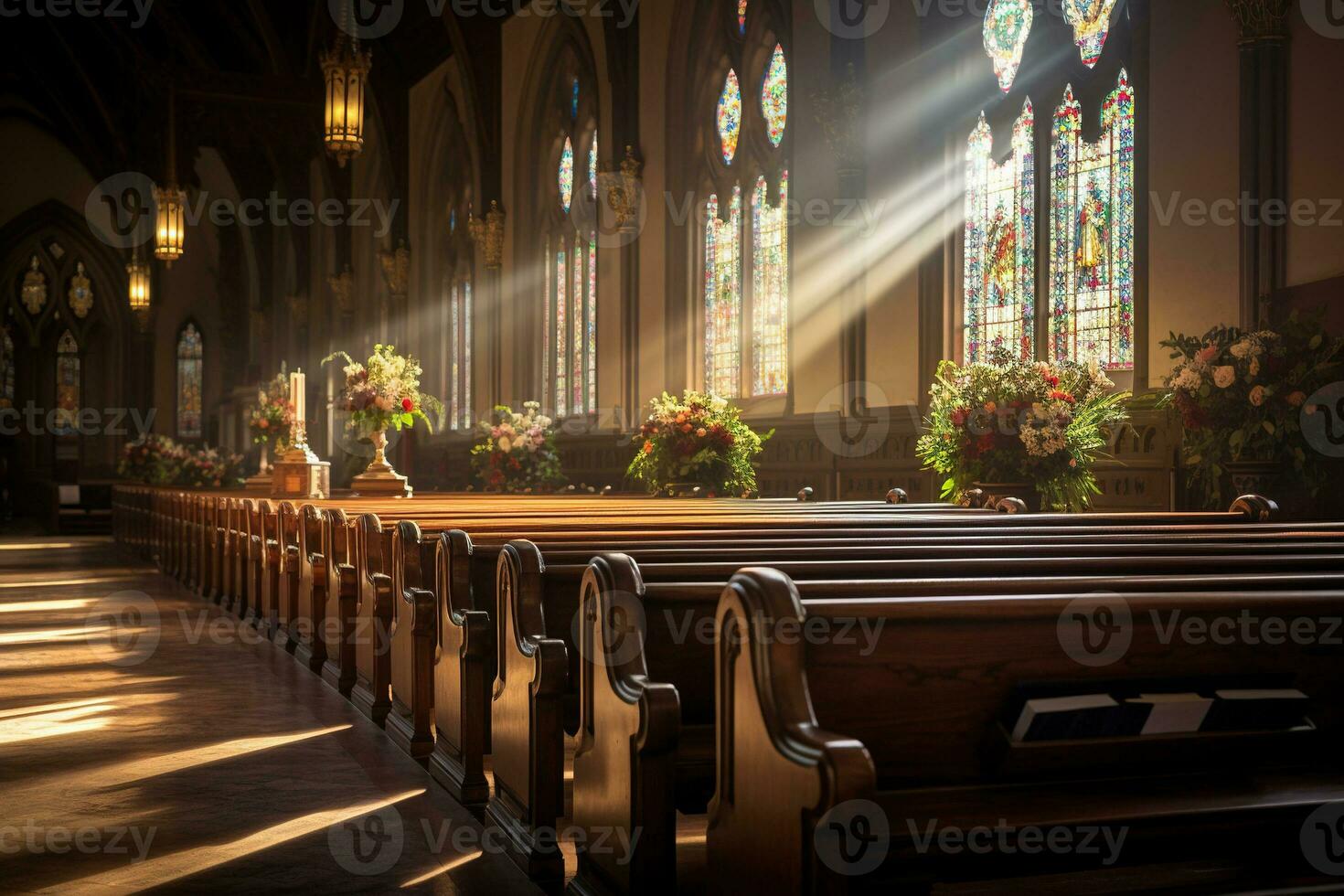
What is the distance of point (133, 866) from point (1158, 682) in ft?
7.27

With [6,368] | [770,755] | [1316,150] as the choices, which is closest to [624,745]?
[770,755]

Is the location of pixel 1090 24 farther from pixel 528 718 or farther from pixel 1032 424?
pixel 528 718

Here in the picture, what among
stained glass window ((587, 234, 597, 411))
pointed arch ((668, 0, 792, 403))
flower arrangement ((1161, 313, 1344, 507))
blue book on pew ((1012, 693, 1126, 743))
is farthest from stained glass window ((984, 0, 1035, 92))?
blue book on pew ((1012, 693, 1126, 743))

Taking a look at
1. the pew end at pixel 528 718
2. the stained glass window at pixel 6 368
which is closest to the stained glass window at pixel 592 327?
the pew end at pixel 528 718

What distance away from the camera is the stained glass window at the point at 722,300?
1073 centimetres

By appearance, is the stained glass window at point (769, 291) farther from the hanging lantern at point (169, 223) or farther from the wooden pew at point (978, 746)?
the wooden pew at point (978, 746)

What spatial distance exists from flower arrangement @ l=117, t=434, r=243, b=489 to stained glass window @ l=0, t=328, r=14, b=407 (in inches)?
269

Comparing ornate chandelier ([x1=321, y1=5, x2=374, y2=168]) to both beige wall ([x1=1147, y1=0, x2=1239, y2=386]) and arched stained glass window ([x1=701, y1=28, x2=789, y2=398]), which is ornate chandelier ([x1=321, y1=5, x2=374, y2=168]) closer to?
arched stained glass window ([x1=701, y1=28, x2=789, y2=398])

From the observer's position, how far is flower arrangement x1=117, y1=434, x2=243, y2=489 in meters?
15.9

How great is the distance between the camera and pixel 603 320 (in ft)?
41.5

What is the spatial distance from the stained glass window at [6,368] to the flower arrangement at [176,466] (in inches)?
269

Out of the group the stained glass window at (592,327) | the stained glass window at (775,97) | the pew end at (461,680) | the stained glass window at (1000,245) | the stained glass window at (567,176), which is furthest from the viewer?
the stained glass window at (567,176)

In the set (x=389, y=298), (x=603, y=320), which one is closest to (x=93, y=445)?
(x=389, y=298)

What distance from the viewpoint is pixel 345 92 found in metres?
8.37
